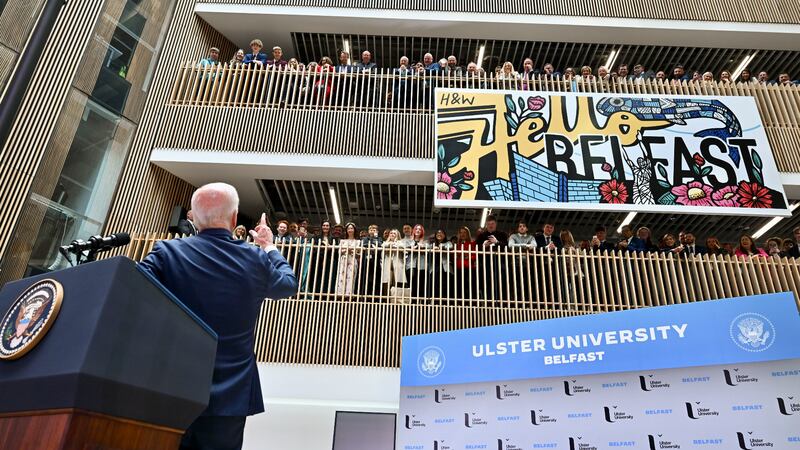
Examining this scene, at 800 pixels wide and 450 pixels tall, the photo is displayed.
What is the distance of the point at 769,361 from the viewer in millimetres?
3449

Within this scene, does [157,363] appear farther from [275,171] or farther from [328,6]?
[328,6]

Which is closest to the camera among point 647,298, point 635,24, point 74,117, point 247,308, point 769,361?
point 247,308

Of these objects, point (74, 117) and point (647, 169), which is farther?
point (647, 169)

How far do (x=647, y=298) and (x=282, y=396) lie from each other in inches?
226

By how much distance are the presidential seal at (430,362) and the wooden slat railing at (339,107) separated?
16.7 ft

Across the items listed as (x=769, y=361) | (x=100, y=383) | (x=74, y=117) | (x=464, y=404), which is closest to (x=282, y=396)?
(x=464, y=404)

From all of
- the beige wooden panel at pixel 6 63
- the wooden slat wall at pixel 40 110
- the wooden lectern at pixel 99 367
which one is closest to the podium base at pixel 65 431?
the wooden lectern at pixel 99 367

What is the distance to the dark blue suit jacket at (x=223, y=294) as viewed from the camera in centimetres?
172

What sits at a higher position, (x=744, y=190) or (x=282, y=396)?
(x=744, y=190)

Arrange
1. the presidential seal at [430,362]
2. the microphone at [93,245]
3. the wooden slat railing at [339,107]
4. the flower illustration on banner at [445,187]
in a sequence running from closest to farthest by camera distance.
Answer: the microphone at [93,245]
the presidential seal at [430,362]
the flower illustration on banner at [445,187]
the wooden slat railing at [339,107]

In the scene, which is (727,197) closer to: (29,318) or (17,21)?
(29,318)

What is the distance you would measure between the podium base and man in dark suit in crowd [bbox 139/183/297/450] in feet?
1.56

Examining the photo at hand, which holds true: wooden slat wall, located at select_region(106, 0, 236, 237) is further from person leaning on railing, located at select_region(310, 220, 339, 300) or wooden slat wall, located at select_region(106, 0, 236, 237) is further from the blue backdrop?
the blue backdrop

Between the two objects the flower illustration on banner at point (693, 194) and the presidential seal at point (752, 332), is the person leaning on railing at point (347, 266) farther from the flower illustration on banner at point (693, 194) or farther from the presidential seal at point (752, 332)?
the flower illustration on banner at point (693, 194)
